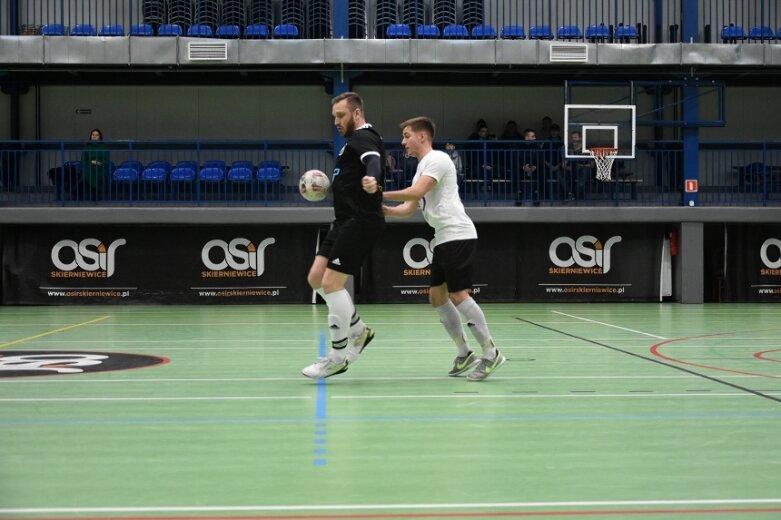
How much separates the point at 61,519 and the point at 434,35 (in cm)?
2065

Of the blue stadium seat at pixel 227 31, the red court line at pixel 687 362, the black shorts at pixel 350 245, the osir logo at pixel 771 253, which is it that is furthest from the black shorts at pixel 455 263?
the blue stadium seat at pixel 227 31

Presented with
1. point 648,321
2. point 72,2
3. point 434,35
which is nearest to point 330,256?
point 648,321

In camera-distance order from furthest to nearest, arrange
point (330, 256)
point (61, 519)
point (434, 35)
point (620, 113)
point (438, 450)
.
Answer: point (434, 35), point (620, 113), point (330, 256), point (438, 450), point (61, 519)

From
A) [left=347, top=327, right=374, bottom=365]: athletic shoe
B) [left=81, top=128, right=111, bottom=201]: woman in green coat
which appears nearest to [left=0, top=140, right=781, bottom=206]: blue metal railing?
[left=81, top=128, right=111, bottom=201]: woman in green coat

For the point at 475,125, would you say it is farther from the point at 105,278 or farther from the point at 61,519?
the point at 61,519

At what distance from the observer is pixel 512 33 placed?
24.2 m

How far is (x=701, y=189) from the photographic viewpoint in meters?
25.1

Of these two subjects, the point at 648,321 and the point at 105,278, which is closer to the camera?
the point at 648,321

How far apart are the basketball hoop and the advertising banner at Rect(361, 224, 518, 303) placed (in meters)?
2.40

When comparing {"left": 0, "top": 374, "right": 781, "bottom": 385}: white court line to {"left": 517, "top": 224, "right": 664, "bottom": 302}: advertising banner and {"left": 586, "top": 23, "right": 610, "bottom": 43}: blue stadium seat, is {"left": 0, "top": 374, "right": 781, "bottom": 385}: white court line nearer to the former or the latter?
{"left": 517, "top": 224, "right": 664, "bottom": 302}: advertising banner

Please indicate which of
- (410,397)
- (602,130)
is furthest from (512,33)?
(410,397)

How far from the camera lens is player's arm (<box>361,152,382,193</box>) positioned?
23.8 ft

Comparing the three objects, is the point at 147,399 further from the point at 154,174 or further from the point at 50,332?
the point at 154,174

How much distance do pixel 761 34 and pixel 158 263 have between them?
15054 millimetres
